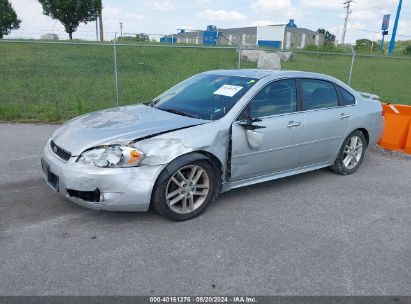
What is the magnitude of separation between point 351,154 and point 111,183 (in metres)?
3.64

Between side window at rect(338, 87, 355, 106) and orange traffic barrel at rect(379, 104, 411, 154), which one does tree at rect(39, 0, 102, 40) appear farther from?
side window at rect(338, 87, 355, 106)

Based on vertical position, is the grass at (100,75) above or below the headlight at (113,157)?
below

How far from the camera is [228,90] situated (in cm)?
429

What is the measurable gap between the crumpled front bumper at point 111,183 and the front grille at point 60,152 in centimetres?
6

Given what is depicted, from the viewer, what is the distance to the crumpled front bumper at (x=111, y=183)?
131 inches

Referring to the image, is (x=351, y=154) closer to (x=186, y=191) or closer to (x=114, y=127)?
(x=186, y=191)

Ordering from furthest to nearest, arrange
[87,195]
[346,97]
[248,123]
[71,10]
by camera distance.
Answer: [71,10]
[346,97]
[248,123]
[87,195]

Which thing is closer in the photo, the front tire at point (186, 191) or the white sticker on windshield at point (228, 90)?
the front tire at point (186, 191)

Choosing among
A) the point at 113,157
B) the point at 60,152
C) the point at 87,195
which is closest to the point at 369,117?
the point at 113,157

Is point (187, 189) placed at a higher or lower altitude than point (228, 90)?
→ lower

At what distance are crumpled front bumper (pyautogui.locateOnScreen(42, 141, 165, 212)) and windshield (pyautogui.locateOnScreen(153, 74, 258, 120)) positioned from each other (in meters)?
0.97

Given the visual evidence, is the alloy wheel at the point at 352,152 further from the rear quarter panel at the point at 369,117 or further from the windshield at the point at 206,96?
the windshield at the point at 206,96

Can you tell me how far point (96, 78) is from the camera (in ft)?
44.8

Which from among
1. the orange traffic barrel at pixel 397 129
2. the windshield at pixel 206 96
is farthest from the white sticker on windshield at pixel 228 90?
the orange traffic barrel at pixel 397 129
